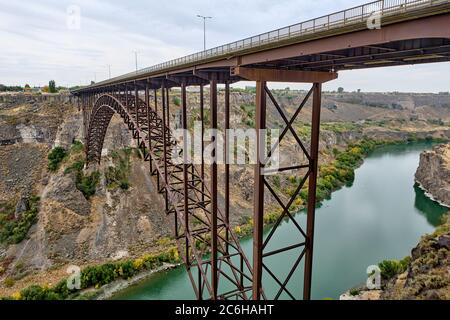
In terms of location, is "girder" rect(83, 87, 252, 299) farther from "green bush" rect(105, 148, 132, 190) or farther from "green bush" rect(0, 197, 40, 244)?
"green bush" rect(0, 197, 40, 244)

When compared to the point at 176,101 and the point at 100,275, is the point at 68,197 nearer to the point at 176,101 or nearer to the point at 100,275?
the point at 100,275

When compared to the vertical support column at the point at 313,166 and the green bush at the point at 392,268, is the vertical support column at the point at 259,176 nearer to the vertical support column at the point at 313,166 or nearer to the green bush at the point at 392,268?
the vertical support column at the point at 313,166

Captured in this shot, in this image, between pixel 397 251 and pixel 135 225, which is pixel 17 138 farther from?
pixel 397 251

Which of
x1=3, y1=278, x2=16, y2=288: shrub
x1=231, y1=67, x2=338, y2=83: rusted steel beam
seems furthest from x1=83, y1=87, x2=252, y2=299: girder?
x1=3, y1=278, x2=16, y2=288: shrub

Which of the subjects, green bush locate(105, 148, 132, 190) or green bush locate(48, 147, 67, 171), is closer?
green bush locate(105, 148, 132, 190)

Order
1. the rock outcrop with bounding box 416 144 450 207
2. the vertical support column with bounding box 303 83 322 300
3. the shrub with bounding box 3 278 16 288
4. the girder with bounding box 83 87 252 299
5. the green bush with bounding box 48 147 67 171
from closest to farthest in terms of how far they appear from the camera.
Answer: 1. the vertical support column with bounding box 303 83 322 300
2. the girder with bounding box 83 87 252 299
3. the shrub with bounding box 3 278 16 288
4. the green bush with bounding box 48 147 67 171
5. the rock outcrop with bounding box 416 144 450 207
